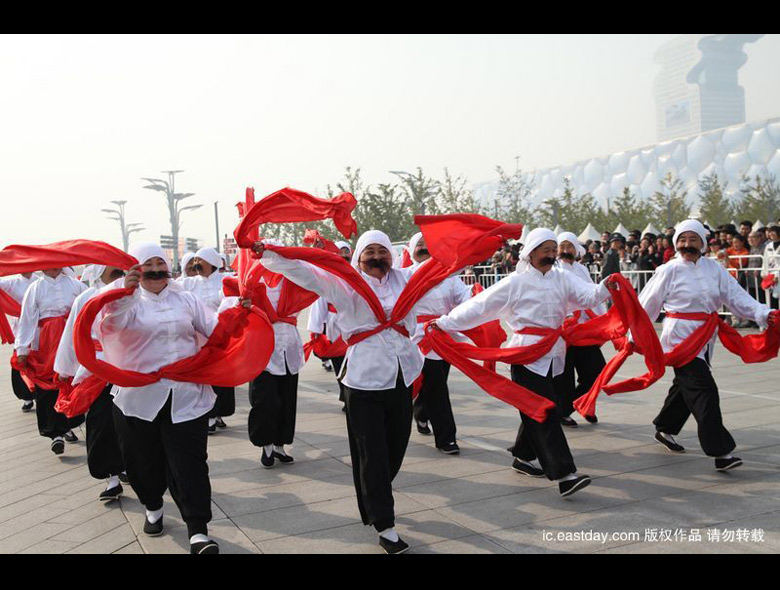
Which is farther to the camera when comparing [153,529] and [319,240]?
[319,240]

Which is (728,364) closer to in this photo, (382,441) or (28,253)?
(382,441)

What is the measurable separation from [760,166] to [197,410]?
231ft

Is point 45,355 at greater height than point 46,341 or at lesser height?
lesser

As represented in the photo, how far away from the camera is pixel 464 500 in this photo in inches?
220

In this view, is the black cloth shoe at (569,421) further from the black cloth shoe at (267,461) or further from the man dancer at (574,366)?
the black cloth shoe at (267,461)

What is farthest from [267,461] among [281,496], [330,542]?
[330,542]

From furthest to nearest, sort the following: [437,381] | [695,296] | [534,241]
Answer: [437,381]
[695,296]
[534,241]

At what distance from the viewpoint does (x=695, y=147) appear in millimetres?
73000

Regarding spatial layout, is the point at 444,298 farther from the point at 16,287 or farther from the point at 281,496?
the point at 16,287

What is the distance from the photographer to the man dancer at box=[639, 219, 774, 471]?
20.6ft

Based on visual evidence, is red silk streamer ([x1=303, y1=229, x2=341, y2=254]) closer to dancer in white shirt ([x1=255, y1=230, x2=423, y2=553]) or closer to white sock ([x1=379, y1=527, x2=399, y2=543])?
dancer in white shirt ([x1=255, y1=230, x2=423, y2=553])

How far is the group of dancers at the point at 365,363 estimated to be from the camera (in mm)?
5043

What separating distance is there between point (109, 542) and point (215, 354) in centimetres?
138

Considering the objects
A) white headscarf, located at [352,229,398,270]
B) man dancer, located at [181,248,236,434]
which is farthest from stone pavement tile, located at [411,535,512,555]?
man dancer, located at [181,248,236,434]
